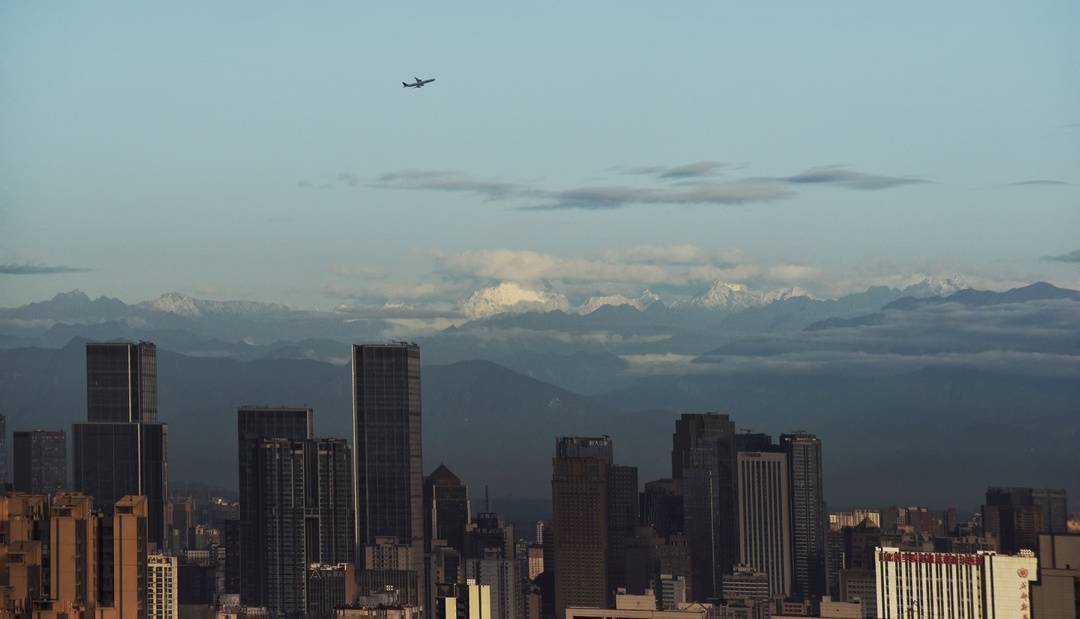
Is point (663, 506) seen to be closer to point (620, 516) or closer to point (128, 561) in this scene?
point (620, 516)

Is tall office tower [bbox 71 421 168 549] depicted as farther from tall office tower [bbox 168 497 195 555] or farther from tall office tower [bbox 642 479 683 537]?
tall office tower [bbox 642 479 683 537]

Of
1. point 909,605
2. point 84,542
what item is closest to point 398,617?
point 909,605

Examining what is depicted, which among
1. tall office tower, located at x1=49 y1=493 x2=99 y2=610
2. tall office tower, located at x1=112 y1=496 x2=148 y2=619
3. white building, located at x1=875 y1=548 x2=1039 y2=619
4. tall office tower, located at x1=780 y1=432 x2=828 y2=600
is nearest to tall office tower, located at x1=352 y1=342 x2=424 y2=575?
tall office tower, located at x1=780 y1=432 x2=828 y2=600

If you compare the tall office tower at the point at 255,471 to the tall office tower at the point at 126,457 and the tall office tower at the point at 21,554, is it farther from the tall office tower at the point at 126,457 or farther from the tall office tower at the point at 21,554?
the tall office tower at the point at 21,554

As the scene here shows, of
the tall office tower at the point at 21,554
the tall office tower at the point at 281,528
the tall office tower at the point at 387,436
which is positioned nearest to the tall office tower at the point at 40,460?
the tall office tower at the point at 21,554

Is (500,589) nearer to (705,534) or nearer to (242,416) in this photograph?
(705,534)

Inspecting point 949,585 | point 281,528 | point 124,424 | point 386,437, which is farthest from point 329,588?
point 949,585

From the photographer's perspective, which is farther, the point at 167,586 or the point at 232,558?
the point at 232,558
